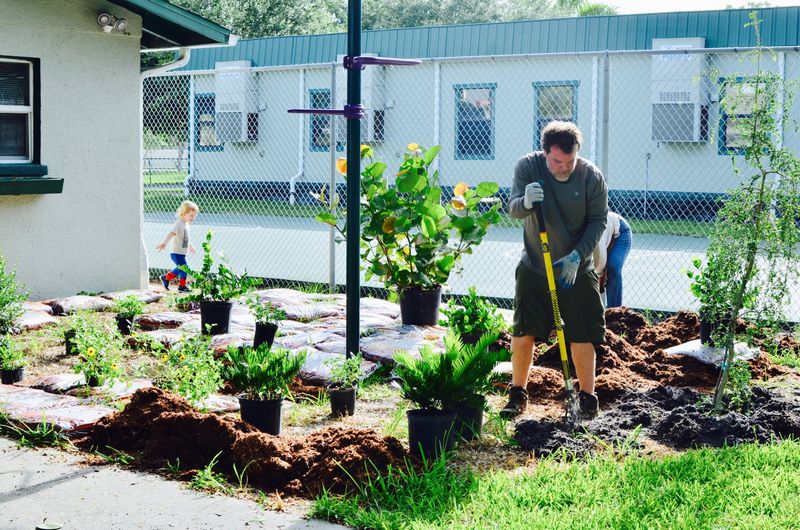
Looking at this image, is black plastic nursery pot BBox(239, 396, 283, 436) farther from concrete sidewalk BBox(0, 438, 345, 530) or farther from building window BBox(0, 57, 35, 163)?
building window BBox(0, 57, 35, 163)

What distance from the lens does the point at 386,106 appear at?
967 inches

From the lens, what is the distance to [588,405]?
6.12 meters

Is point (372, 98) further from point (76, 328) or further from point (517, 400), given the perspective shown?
point (517, 400)

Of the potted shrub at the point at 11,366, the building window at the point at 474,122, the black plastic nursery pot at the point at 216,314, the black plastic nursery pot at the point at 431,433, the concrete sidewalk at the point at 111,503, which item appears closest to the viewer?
the concrete sidewalk at the point at 111,503

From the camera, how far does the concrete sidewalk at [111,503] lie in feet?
14.4

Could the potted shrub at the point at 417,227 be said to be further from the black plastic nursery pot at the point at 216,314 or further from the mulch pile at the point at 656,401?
the mulch pile at the point at 656,401

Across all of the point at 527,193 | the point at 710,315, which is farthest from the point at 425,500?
the point at 710,315

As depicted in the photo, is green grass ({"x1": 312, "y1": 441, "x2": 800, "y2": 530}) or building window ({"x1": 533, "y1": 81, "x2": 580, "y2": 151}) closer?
green grass ({"x1": 312, "y1": 441, "x2": 800, "y2": 530})

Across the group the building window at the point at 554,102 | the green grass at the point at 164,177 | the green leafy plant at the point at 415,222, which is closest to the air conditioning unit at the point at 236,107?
the green grass at the point at 164,177

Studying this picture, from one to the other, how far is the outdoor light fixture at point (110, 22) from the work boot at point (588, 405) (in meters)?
6.89

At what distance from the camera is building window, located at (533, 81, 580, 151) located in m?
21.7

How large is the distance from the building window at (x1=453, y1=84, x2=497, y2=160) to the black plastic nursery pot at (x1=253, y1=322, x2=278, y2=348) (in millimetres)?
15212

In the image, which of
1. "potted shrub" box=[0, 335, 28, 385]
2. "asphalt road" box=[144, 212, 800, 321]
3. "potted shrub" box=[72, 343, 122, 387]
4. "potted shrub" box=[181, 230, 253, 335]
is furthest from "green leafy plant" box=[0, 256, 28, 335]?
"asphalt road" box=[144, 212, 800, 321]

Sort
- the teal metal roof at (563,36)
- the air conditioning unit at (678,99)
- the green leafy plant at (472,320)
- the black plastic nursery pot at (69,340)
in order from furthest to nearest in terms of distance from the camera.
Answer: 1. the teal metal roof at (563,36)
2. the air conditioning unit at (678,99)
3. the black plastic nursery pot at (69,340)
4. the green leafy plant at (472,320)
